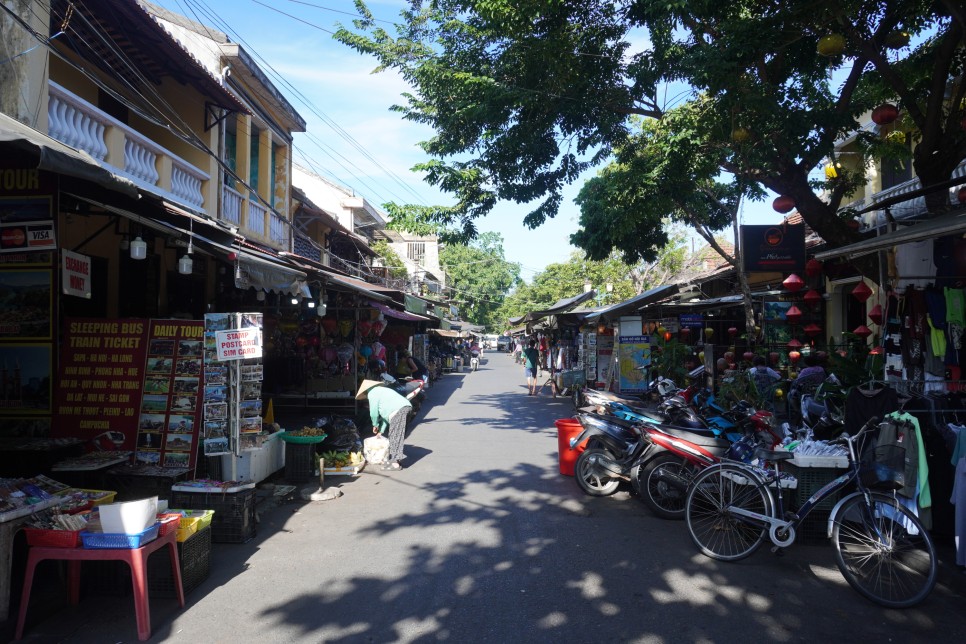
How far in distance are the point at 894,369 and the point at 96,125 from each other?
10007 millimetres

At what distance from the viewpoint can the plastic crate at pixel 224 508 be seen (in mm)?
5238

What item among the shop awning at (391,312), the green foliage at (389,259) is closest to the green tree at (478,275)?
the green foliage at (389,259)

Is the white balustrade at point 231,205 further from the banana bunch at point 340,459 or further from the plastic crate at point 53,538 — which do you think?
the plastic crate at point 53,538

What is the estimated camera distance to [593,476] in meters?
7.11

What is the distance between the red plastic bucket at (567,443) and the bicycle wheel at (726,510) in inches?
97.0

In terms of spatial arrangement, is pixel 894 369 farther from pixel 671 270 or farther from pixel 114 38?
pixel 671 270

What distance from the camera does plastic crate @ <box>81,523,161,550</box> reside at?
3689 mm

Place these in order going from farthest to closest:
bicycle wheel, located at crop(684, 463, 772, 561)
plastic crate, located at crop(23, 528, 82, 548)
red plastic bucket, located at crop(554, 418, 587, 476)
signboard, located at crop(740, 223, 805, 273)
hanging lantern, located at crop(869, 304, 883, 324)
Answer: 1. signboard, located at crop(740, 223, 805, 273)
2. red plastic bucket, located at crop(554, 418, 587, 476)
3. hanging lantern, located at crop(869, 304, 883, 324)
4. bicycle wheel, located at crop(684, 463, 772, 561)
5. plastic crate, located at crop(23, 528, 82, 548)

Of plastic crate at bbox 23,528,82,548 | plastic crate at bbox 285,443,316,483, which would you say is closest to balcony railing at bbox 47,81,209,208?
plastic crate at bbox 285,443,316,483

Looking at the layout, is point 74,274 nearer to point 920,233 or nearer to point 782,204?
point 920,233

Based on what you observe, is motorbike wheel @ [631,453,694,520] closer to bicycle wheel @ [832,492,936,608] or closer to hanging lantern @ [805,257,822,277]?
bicycle wheel @ [832,492,936,608]

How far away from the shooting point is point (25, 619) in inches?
150

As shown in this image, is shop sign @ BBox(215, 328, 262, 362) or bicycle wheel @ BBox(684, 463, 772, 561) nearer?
bicycle wheel @ BBox(684, 463, 772, 561)

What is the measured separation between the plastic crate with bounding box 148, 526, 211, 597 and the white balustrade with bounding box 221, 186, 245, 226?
859cm
